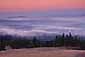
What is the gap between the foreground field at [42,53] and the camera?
1658 millimetres

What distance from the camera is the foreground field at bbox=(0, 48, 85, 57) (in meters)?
1.66

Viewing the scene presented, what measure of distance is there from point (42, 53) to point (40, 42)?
0.35 feet

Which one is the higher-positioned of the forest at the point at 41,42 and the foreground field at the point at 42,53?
the forest at the point at 41,42

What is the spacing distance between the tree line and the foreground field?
4cm

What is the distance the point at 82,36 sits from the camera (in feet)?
5.45

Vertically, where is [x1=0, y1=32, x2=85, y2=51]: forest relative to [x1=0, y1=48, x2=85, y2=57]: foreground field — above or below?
above

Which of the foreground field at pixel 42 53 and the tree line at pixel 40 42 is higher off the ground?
the tree line at pixel 40 42

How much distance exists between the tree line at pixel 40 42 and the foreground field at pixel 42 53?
39 millimetres

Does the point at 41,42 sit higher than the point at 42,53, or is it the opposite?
the point at 41,42

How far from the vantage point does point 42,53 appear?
1674mm

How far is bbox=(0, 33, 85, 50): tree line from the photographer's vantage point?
167 centimetres

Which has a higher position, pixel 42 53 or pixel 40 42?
pixel 40 42

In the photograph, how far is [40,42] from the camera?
170cm

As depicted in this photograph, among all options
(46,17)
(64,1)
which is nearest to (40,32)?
(46,17)
